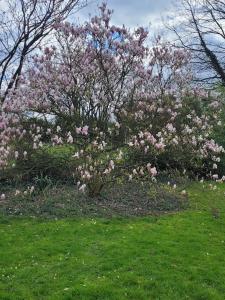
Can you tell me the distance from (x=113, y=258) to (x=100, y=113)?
24.6ft

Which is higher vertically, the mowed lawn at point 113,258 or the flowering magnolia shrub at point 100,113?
the flowering magnolia shrub at point 100,113

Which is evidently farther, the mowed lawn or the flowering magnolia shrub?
the flowering magnolia shrub

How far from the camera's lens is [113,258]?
8.86m

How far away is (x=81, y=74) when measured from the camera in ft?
50.8

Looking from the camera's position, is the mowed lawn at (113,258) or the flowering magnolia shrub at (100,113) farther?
the flowering magnolia shrub at (100,113)

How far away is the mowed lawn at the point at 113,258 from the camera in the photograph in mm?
7598

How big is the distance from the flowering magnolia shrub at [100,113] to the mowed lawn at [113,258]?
2388 mm

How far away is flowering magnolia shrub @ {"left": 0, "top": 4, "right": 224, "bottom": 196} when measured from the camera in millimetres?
13727

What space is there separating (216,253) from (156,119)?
617cm

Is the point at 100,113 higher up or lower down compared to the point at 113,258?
higher up

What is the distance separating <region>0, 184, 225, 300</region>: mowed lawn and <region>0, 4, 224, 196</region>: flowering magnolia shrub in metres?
2.39

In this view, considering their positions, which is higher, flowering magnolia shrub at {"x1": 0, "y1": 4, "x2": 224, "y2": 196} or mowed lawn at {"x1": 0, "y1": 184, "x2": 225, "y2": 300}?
flowering magnolia shrub at {"x1": 0, "y1": 4, "x2": 224, "y2": 196}

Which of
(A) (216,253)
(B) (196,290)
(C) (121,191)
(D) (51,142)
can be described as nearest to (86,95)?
(D) (51,142)

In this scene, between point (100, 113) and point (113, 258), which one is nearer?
point (113, 258)
